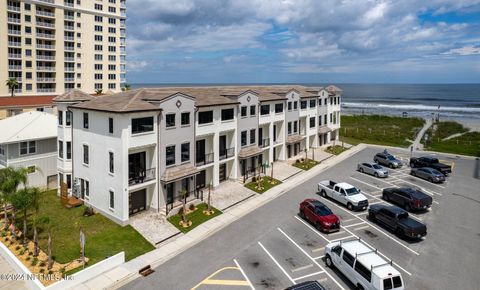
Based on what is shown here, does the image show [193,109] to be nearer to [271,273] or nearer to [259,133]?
[259,133]

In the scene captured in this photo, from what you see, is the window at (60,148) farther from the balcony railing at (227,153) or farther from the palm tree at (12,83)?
the palm tree at (12,83)

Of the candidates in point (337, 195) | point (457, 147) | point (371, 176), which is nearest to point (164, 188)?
point (337, 195)

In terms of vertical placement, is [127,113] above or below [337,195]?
above

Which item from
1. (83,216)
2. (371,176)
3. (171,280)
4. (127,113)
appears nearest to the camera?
(171,280)

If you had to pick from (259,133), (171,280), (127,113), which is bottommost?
(171,280)

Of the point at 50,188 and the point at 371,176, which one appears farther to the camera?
the point at 371,176

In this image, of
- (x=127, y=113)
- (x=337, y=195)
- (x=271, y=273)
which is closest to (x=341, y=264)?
(x=271, y=273)

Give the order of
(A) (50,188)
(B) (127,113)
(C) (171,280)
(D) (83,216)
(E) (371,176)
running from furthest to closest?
1. (E) (371,176)
2. (A) (50,188)
3. (D) (83,216)
4. (B) (127,113)
5. (C) (171,280)
